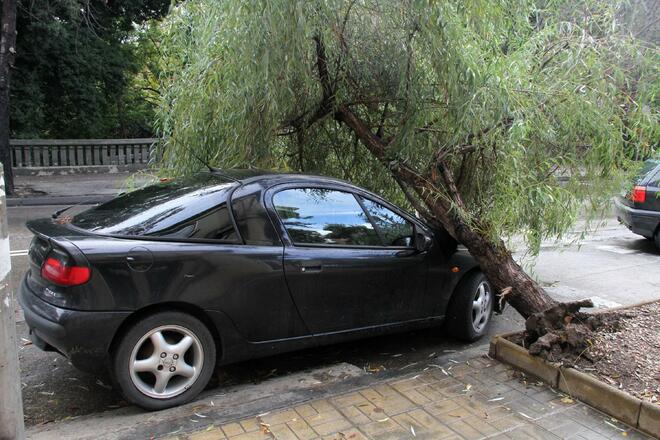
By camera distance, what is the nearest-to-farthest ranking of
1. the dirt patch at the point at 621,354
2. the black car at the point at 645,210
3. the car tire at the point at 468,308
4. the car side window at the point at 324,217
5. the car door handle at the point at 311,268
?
the dirt patch at the point at 621,354
the car door handle at the point at 311,268
the car side window at the point at 324,217
the car tire at the point at 468,308
the black car at the point at 645,210

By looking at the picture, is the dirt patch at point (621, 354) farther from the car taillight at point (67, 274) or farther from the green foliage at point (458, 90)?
the car taillight at point (67, 274)

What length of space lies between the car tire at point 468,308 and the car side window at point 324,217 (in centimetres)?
97

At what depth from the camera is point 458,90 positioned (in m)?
4.15

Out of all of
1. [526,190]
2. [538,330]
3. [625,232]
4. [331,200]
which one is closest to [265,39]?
[331,200]

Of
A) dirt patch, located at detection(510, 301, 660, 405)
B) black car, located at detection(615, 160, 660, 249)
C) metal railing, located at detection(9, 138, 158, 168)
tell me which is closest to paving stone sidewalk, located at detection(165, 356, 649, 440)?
dirt patch, located at detection(510, 301, 660, 405)

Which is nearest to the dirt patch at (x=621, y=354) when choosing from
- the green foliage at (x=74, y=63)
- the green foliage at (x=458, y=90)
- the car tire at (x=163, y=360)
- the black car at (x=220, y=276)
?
the green foliage at (x=458, y=90)

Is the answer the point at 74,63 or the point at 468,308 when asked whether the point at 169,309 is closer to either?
the point at 468,308

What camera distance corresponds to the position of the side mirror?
4418 millimetres

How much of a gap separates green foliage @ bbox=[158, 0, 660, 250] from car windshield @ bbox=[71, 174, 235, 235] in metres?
1.00

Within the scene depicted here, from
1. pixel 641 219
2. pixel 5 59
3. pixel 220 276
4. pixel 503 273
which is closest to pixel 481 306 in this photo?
pixel 503 273

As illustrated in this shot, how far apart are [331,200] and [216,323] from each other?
1.28m

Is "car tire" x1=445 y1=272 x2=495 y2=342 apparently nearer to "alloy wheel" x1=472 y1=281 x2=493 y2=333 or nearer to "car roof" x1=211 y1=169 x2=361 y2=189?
"alloy wheel" x1=472 y1=281 x2=493 y2=333

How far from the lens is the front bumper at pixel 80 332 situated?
3115mm

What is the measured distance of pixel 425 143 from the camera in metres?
4.70
